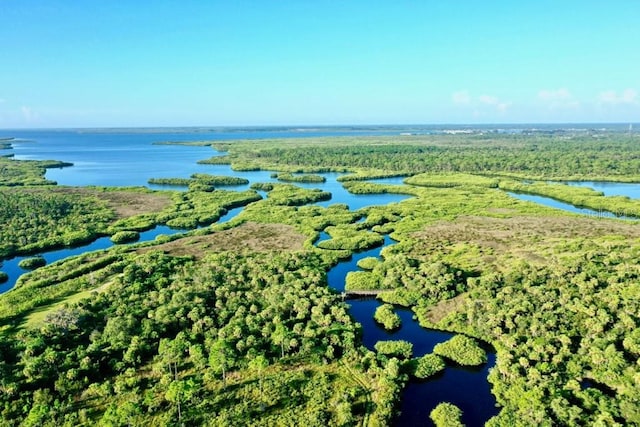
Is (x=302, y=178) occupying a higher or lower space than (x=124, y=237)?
higher

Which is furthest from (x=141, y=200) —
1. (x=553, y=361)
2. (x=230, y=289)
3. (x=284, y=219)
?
(x=553, y=361)

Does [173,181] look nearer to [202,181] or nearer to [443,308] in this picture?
[202,181]

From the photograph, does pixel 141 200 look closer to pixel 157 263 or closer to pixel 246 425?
pixel 157 263

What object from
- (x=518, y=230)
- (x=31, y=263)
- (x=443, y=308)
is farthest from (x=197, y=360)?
(x=518, y=230)

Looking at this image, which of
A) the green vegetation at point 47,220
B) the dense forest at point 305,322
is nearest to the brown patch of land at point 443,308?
the dense forest at point 305,322

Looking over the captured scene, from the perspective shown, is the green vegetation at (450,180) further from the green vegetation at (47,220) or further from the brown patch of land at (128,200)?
the green vegetation at (47,220)

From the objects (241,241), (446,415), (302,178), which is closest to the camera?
(446,415)

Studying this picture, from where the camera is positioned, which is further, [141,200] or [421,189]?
[421,189]

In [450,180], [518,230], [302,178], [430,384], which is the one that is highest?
[450,180]
